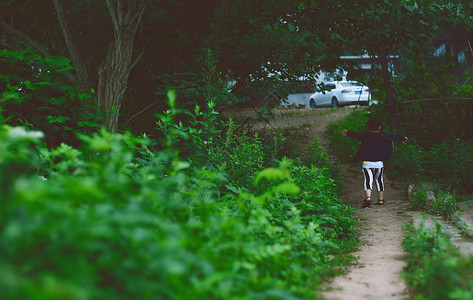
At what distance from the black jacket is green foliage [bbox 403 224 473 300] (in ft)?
15.5

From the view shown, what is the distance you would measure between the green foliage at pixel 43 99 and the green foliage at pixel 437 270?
4097mm

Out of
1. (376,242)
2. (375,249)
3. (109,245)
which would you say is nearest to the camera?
(109,245)

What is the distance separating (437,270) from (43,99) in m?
4.81

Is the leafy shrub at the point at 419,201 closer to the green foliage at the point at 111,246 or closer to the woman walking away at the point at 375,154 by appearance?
the woman walking away at the point at 375,154

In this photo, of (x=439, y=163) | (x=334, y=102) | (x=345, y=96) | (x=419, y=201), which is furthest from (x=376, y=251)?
(x=334, y=102)

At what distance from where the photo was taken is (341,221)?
697cm

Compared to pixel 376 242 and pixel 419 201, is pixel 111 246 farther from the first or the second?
pixel 419 201

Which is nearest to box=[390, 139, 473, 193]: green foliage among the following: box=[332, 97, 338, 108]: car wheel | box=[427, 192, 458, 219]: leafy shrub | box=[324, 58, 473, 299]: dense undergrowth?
box=[324, 58, 473, 299]: dense undergrowth

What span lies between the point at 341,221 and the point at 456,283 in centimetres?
345

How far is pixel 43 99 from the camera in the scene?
6.18 m

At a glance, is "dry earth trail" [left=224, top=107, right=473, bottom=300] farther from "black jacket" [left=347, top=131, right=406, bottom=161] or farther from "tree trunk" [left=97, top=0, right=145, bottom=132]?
"tree trunk" [left=97, top=0, right=145, bottom=132]

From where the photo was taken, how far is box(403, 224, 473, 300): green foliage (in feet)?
11.4

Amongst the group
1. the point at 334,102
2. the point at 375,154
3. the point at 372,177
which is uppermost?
the point at 334,102

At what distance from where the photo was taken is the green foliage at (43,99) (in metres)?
6.10
